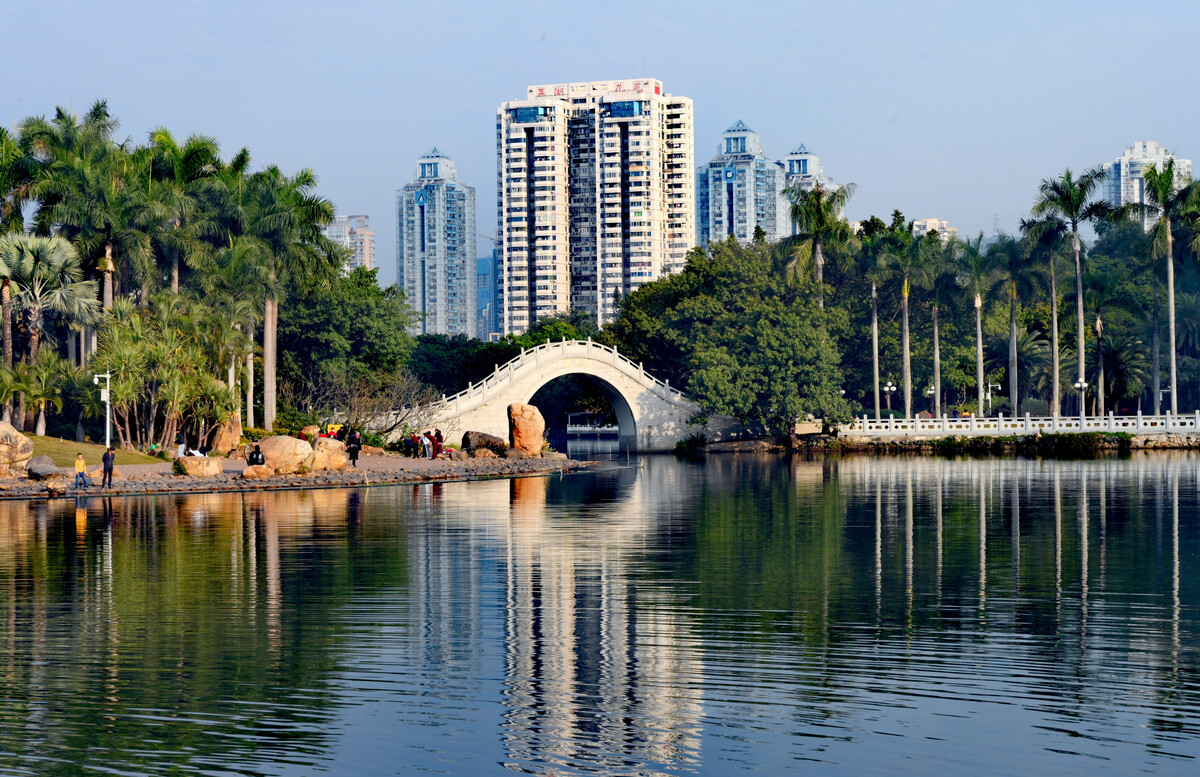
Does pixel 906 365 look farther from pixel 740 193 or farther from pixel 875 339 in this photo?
pixel 740 193

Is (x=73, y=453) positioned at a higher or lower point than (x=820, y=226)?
lower

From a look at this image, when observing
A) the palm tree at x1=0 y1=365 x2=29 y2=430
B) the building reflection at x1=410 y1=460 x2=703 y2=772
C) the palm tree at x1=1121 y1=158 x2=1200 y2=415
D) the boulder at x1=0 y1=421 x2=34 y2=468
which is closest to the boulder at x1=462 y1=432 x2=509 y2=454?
the palm tree at x1=0 y1=365 x2=29 y2=430

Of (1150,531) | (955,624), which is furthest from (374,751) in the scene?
(1150,531)

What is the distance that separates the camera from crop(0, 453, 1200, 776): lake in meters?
8.80

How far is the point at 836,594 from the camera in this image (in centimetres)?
1507

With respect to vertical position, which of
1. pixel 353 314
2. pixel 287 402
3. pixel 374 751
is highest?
pixel 353 314

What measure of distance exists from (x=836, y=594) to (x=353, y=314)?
Answer: 1765 inches

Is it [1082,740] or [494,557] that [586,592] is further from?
[1082,740]

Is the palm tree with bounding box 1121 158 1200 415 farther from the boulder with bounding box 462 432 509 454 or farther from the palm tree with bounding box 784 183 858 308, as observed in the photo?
the boulder with bounding box 462 432 509 454

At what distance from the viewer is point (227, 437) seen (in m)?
45.3

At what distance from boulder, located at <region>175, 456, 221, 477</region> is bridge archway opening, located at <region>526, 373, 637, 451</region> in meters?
27.6

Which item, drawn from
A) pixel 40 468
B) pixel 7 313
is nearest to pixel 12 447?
pixel 40 468

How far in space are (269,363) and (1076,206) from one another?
39497mm

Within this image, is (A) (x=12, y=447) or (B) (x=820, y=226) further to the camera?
(B) (x=820, y=226)
